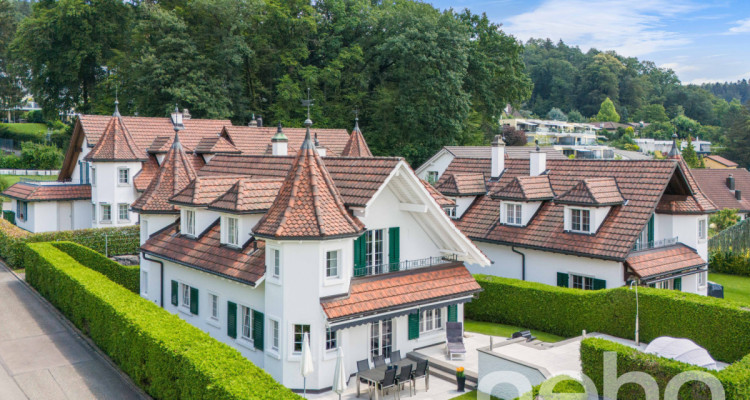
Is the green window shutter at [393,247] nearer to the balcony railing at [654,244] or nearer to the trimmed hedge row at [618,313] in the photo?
the trimmed hedge row at [618,313]

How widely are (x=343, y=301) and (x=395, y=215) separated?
3.87 meters

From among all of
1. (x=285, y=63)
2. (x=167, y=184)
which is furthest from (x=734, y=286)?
(x=285, y=63)

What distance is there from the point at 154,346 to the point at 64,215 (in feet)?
91.3

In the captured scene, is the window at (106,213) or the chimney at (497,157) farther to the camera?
the window at (106,213)

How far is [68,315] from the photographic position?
23.2 metres

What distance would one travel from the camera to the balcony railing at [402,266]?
754 inches

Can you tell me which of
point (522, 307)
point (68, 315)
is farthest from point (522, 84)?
point (68, 315)

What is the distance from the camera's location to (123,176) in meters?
38.2

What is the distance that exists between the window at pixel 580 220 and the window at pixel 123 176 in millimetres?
26508

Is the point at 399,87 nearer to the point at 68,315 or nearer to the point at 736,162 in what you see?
the point at 68,315

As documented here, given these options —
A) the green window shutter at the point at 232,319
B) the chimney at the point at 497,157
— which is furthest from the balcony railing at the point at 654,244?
the green window shutter at the point at 232,319

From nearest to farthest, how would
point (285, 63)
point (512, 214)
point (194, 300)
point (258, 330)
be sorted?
point (258, 330) < point (194, 300) < point (512, 214) < point (285, 63)

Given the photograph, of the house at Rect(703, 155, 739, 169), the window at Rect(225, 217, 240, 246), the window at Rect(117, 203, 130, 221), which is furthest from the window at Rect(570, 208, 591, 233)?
the house at Rect(703, 155, 739, 169)

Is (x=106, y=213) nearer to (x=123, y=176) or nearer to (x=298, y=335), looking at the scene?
(x=123, y=176)
